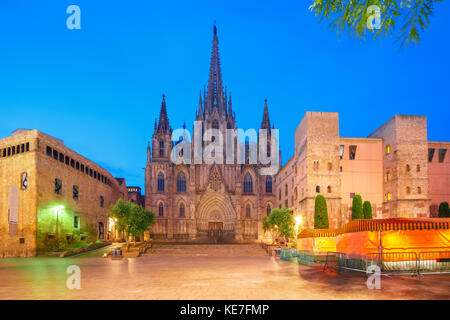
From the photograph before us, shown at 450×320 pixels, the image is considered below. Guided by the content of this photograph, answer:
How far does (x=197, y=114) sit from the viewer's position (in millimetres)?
64938

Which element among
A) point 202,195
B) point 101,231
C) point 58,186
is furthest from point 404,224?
point 202,195

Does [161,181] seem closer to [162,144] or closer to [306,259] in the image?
[162,144]

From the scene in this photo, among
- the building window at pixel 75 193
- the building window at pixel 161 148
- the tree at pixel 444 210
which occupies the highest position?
the building window at pixel 161 148

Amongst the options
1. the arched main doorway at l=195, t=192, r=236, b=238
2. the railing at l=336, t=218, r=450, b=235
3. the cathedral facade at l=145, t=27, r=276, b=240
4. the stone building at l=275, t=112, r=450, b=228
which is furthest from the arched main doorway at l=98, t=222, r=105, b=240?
the railing at l=336, t=218, r=450, b=235

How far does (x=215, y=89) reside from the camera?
68.2 metres

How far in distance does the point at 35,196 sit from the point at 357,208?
2821 cm

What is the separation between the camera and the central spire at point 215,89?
65.8 meters

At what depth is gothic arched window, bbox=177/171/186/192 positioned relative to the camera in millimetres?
59906

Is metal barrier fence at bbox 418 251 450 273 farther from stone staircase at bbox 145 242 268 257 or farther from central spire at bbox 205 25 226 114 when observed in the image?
central spire at bbox 205 25 226 114

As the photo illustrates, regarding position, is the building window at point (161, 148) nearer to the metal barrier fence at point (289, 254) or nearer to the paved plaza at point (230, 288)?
the metal barrier fence at point (289, 254)

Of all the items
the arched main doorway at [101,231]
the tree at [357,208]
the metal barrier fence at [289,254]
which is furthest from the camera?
the arched main doorway at [101,231]

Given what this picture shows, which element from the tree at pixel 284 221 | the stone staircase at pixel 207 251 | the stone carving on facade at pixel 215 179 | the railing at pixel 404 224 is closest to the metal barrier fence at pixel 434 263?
the railing at pixel 404 224

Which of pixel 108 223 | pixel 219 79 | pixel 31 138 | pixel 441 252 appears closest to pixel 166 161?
pixel 108 223
